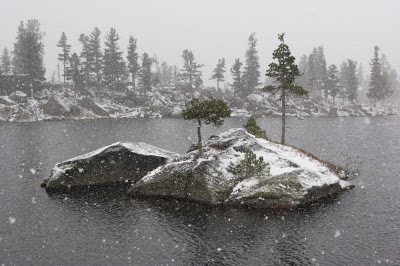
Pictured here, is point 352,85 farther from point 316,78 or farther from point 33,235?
point 33,235

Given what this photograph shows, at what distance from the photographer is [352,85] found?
130 m

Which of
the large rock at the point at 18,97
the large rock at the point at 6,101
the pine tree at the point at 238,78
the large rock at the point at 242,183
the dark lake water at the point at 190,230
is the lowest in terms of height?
the dark lake water at the point at 190,230

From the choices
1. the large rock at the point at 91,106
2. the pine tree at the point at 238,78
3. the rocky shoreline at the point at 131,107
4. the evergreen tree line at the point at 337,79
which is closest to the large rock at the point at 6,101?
the rocky shoreline at the point at 131,107

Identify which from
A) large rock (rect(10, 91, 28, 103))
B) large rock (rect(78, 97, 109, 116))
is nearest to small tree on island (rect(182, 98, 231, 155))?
large rock (rect(78, 97, 109, 116))

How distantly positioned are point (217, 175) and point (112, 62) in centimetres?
9115

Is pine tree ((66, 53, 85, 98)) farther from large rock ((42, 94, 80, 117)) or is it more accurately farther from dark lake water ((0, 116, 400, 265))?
dark lake water ((0, 116, 400, 265))

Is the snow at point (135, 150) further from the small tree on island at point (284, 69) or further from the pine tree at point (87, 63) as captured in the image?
the pine tree at point (87, 63)

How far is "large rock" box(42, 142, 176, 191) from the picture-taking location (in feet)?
105

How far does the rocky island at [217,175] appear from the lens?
2656 centimetres

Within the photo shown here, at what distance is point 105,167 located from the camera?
1318 inches

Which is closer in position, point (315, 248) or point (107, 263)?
point (107, 263)

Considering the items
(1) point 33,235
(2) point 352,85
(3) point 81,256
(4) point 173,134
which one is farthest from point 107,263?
(2) point 352,85

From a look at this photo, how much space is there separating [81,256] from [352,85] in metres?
129

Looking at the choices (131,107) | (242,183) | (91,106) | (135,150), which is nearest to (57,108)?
(91,106)
